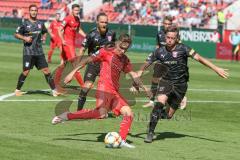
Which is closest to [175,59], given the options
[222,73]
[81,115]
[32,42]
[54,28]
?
[222,73]

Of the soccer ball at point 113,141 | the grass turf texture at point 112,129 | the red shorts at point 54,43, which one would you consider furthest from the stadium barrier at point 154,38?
the soccer ball at point 113,141

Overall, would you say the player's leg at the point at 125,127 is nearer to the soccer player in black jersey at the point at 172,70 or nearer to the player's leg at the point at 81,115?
the player's leg at the point at 81,115

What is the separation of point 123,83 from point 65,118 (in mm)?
8561

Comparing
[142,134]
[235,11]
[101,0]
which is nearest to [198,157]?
[142,134]

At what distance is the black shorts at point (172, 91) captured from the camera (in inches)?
502

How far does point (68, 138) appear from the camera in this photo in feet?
39.7

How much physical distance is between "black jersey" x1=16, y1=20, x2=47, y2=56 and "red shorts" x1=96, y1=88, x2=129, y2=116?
24.9ft

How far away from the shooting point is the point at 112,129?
1354 cm

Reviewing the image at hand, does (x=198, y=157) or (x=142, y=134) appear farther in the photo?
(x=142, y=134)

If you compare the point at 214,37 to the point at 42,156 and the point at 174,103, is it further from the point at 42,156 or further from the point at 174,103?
the point at 42,156

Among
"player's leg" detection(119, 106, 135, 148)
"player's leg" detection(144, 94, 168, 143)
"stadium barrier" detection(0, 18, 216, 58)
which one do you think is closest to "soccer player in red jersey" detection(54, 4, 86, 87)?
"player's leg" detection(144, 94, 168, 143)

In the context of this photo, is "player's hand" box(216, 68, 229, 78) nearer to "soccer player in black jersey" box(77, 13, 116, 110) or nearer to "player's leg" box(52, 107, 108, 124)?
"player's leg" box(52, 107, 108, 124)

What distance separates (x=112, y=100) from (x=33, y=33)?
7.80 m

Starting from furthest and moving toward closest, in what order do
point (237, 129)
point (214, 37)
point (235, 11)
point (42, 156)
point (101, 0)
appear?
point (101, 0) → point (235, 11) → point (214, 37) → point (237, 129) → point (42, 156)
